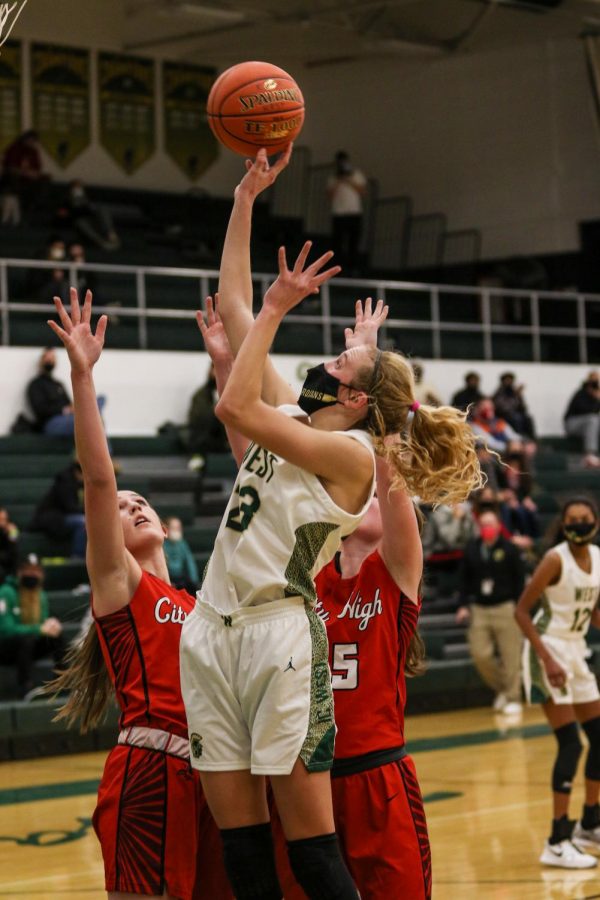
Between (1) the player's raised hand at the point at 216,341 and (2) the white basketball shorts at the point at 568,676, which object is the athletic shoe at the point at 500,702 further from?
(1) the player's raised hand at the point at 216,341

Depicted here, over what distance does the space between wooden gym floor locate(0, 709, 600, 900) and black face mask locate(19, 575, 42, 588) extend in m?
1.29

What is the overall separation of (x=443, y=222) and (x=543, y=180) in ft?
5.52

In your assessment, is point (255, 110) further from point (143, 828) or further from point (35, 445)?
point (35, 445)

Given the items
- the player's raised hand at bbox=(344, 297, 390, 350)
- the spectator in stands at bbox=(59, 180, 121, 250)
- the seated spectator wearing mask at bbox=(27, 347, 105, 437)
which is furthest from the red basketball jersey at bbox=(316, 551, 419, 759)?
the spectator in stands at bbox=(59, 180, 121, 250)

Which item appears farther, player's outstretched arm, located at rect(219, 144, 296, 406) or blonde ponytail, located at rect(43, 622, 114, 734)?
blonde ponytail, located at rect(43, 622, 114, 734)

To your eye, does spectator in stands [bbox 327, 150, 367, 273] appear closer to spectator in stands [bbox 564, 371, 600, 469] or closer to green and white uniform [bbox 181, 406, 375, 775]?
spectator in stands [bbox 564, 371, 600, 469]

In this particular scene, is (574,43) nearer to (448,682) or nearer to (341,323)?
(341,323)

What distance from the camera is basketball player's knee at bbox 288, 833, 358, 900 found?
Answer: 3.23 metres

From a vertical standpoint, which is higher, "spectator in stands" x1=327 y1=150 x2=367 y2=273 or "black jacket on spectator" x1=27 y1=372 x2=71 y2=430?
"spectator in stands" x1=327 y1=150 x2=367 y2=273

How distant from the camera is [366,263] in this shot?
22.2 m

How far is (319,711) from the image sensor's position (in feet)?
10.9

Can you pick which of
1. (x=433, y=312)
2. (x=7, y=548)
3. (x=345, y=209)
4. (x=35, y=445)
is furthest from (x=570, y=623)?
(x=345, y=209)

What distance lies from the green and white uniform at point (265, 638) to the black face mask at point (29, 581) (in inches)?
289

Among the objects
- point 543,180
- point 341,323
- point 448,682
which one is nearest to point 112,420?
point 341,323
